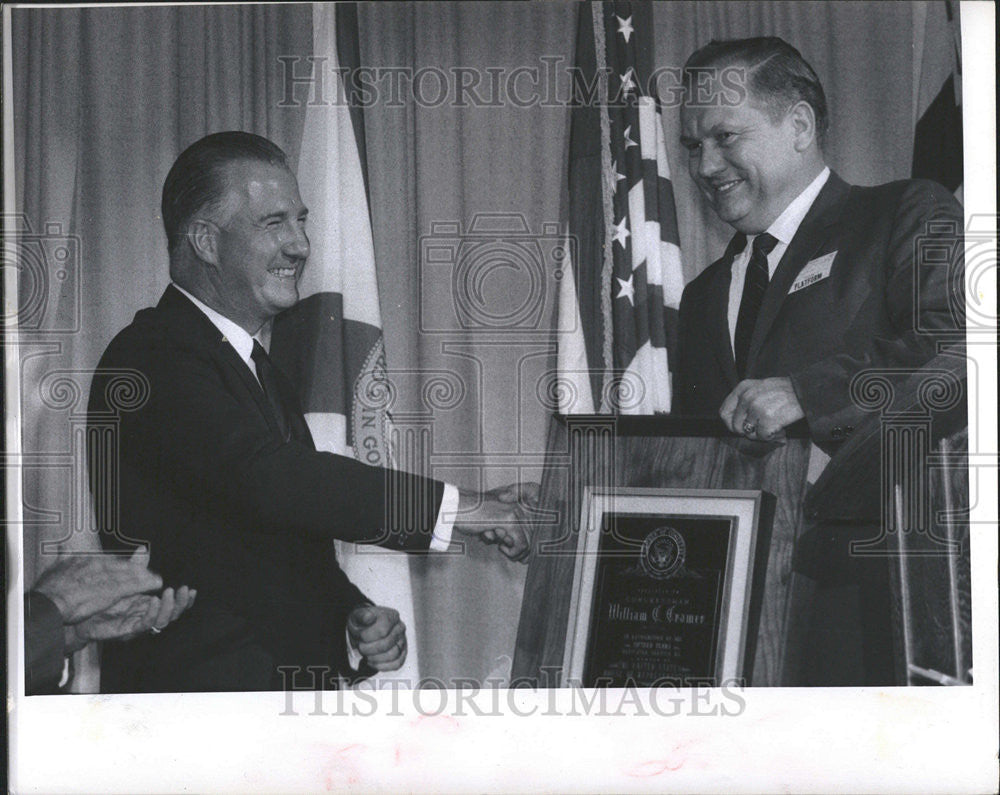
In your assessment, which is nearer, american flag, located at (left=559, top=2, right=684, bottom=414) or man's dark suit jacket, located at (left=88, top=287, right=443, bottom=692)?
man's dark suit jacket, located at (left=88, top=287, right=443, bottom=692)

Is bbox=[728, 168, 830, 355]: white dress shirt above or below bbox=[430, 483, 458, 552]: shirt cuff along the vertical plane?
above

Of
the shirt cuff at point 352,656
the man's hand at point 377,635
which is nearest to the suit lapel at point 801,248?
the man's hand at point 377,635

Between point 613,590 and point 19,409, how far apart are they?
169 cm

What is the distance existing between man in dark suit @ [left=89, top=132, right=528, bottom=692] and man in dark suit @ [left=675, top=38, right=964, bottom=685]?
0.74 m

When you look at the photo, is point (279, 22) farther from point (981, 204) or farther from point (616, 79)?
point (981, 204)

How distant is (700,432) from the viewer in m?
2.81

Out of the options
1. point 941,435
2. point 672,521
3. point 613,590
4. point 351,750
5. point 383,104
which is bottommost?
point 351,750

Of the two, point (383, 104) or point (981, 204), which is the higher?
point (383, 104)

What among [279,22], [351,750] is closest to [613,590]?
[351,750]

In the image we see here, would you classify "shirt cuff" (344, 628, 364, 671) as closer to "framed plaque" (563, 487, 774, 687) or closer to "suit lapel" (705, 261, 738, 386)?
"framed plaque" (563, 487, 774, 687)

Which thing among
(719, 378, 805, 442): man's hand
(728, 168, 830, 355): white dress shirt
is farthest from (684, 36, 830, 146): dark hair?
(719, 378, 805, 442): man's hand

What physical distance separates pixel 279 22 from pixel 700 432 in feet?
5.32

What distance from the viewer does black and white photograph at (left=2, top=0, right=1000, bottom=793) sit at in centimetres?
279

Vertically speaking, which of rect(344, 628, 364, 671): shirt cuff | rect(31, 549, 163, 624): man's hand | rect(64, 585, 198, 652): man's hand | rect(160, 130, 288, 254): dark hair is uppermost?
rect(160, 130, 288, 254): dark hair
